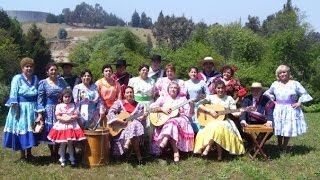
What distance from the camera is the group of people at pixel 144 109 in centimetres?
796

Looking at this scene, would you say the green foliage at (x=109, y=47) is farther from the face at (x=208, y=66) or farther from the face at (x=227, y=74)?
the face at (x=227, y=74)

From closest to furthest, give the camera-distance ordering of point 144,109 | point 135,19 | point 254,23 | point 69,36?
point 144,109, point 254,23, point 69,36, point 135,19

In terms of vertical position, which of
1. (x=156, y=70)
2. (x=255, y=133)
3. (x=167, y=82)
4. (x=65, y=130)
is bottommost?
Result: (x=255, y=133)

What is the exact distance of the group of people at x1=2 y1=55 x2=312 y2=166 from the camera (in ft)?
26.1

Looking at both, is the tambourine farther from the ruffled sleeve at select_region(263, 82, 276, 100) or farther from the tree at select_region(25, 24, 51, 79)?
the tree at select_region(25, 24, 51, 79)

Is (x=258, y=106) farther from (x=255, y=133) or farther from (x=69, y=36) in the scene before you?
(x=69, y=36)

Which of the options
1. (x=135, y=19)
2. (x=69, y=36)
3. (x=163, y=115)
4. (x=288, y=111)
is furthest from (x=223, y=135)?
(x=135, y=19)

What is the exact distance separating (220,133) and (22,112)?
3612mm

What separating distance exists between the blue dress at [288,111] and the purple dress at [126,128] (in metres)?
2.75

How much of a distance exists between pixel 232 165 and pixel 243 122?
1062mm

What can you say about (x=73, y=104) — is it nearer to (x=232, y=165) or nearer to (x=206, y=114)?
(x=206, y=114)

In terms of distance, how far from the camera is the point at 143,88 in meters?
8.70

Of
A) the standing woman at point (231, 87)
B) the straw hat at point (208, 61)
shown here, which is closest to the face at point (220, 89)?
the standing woman at point (231, 87)

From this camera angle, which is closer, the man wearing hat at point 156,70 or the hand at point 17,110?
the hand at point 17,110
